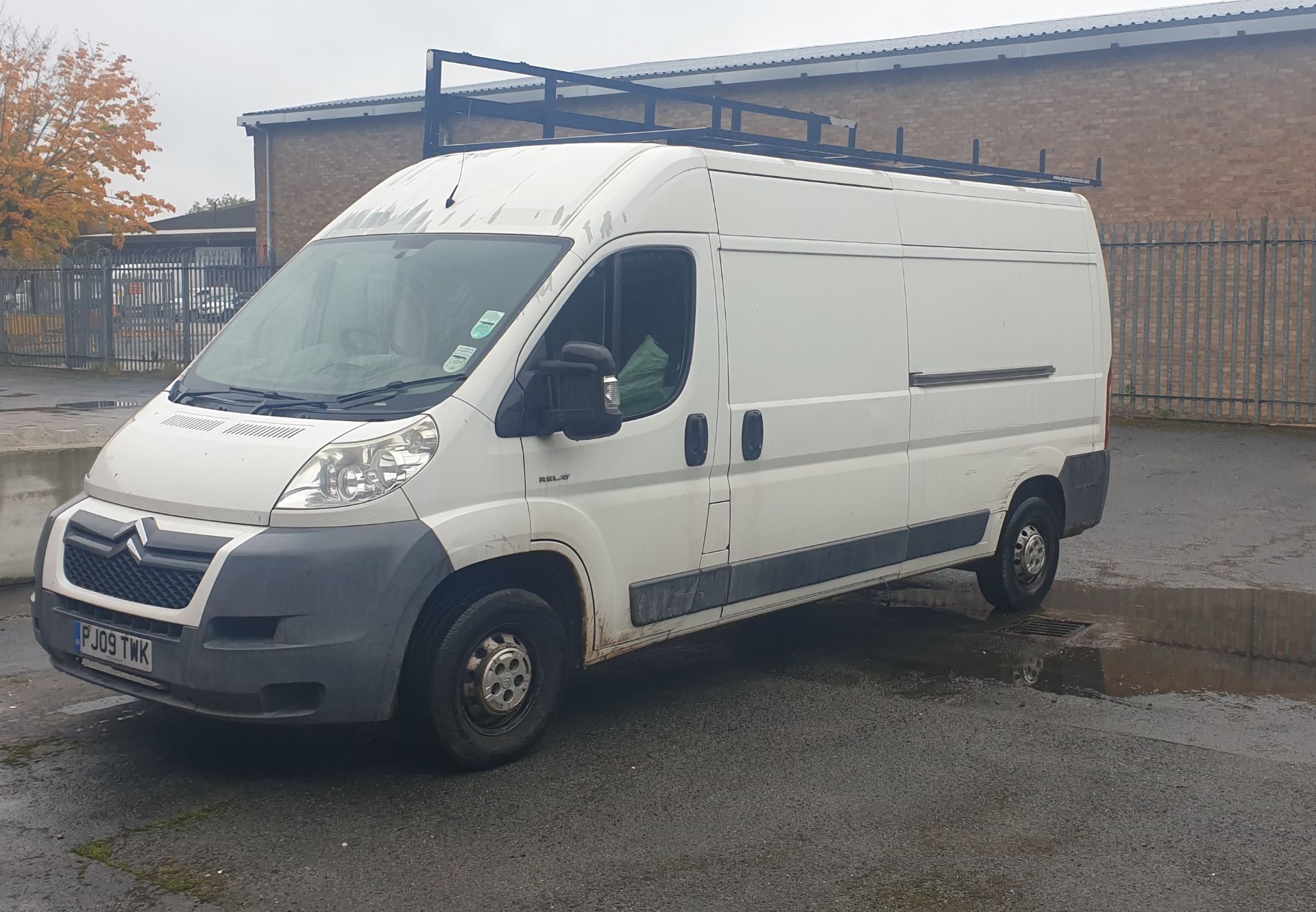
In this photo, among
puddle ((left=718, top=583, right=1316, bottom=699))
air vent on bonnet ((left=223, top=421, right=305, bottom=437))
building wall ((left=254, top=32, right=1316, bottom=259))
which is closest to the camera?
air vent on bonnet ((left=223, top=421, right=305, bottom=437))

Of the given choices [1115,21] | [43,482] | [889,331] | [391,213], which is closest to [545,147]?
[391,213]

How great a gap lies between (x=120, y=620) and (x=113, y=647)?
3.9 inches

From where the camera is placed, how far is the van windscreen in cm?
520

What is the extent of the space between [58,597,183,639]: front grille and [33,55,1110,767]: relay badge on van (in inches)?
0.5

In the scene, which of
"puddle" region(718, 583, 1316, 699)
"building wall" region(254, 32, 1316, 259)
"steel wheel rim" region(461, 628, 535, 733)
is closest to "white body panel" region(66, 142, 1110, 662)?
"steel wheel rim" region(461, 628, 535, 733)

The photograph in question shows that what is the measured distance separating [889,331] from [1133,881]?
3.29m

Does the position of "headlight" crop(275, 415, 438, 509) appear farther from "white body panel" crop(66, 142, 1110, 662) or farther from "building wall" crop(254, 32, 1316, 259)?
"building wall" crop(254, 32, 1316, 259)

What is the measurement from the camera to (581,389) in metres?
5.18

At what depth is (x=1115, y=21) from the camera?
66.8 feet

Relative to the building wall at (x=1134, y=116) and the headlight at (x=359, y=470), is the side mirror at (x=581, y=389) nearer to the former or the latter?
the headlight at (x=359, y=470)

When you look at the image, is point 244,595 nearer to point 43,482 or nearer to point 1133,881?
point 1133,881

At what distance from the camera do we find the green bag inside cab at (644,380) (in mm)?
5582

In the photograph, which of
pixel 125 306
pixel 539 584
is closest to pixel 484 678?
pixel 539 584

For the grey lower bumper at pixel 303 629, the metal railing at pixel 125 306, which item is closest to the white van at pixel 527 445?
the grey lower bumper at pixel 303 629
